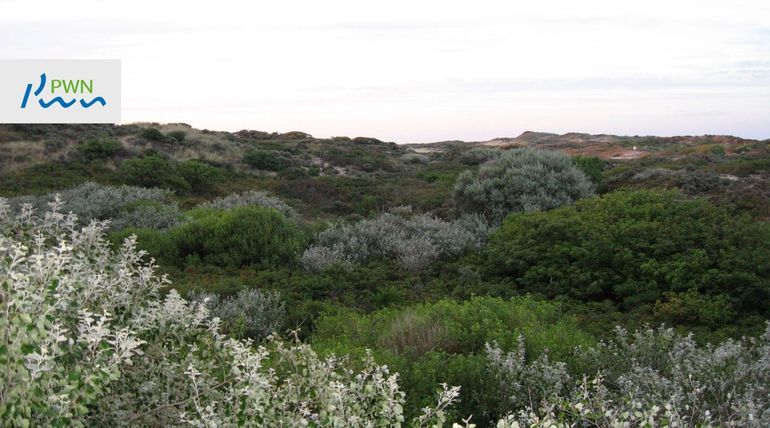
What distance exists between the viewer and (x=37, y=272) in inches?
145

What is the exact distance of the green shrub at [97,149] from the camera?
26.5 m

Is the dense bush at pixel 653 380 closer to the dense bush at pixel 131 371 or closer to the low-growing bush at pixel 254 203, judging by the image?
the dense bush at pixel 131 371

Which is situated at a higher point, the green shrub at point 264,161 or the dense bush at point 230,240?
the green shrub at point 264,161

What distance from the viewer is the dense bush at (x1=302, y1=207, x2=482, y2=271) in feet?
37.6

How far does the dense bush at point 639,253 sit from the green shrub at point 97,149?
1942 centimetres

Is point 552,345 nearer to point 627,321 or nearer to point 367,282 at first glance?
point 627,321

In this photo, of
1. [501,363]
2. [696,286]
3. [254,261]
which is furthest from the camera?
[254,261]

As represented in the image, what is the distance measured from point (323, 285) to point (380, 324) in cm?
272

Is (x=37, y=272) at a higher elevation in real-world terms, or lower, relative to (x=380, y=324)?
higher

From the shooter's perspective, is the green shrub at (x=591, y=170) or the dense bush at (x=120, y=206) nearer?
the dense bush at (x=120, y=206)

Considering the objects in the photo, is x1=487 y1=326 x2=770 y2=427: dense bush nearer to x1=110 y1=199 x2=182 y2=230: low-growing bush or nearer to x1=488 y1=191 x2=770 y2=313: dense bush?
x1=488 y1=191 x2=770 y2=313: dense bush

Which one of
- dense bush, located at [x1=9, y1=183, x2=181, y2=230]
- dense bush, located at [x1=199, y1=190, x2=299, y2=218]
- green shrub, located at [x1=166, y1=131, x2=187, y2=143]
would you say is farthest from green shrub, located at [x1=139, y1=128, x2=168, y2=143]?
dense bush, located at [x1=199, y1=190, x2=299, y2=218]

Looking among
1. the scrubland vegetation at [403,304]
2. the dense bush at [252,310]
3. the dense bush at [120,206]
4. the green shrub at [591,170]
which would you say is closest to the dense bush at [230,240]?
the scrubland vegetation at [403,304]

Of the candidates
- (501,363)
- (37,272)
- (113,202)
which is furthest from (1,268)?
(113,202)
